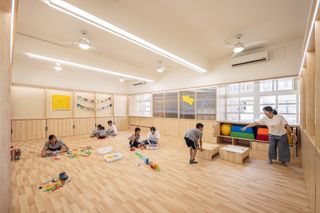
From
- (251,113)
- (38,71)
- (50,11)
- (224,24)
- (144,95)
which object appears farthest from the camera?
(144,95)

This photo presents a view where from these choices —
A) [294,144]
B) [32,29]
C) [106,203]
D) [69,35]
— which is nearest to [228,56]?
[294,144]

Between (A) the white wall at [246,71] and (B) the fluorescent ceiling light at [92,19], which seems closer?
(B) the fluorescent ceiling light at [92,19]

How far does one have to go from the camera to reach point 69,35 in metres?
3.62

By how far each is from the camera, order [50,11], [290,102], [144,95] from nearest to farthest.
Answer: [50,11]
[290,102]
[144,95]

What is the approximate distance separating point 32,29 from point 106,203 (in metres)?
4.35

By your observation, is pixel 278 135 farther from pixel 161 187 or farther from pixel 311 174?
pixel 161 187

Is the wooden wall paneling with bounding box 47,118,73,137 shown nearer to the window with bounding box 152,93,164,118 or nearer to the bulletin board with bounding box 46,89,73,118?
the bulletin board with bounding box 46,89,73,118

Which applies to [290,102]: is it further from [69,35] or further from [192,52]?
[69,35]

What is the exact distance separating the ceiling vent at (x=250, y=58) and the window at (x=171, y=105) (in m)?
3.00

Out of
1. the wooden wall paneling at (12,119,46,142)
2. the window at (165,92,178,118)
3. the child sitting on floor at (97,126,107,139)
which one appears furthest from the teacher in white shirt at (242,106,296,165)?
the wooden wall paneling at (12,119,46,142)

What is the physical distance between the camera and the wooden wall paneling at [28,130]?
552 cm

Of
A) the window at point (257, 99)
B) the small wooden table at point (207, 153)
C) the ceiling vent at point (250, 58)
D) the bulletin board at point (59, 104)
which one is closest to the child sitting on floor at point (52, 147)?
the bulletin board at point (59, 104)

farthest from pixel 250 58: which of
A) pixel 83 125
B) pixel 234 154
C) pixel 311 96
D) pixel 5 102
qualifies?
pixel 83 125

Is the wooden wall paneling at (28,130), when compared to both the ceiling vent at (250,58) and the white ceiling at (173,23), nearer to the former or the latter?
the white ceiling at (173,23)
